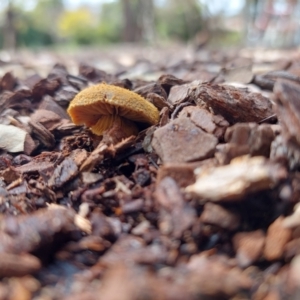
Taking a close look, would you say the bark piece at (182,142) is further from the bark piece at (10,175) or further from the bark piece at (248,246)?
the bark piece at (10,175)

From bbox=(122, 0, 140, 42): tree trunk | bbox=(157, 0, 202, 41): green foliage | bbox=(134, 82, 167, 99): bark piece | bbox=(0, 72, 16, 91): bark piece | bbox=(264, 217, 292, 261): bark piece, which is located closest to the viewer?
bbox=(264, 217, 292, 261): bark piece

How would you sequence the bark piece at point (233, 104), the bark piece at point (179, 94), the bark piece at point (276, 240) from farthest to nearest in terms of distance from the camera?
the bark piece at point (179, 94) → the bark piece at point (233, 104) → the bark piece at point (276, 240)

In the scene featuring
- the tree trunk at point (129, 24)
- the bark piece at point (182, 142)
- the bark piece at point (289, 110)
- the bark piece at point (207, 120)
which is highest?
the bark piece at point (289, 110)

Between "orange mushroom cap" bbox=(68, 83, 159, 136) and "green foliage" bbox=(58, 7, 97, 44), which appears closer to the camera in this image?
"orange mushroom cap" bbox=(68, 83, 159, 136)

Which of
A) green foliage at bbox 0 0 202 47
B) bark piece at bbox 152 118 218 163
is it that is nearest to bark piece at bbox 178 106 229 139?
bark piece at bbox 152 118 218 163

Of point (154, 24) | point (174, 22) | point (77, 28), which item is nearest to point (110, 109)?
point (154, 24)

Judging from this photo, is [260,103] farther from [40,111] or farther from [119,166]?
[40,111]

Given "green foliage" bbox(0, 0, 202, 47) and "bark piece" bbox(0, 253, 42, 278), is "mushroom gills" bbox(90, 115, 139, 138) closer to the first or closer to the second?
"bark piece" bbox(0, 253, 42, 278)

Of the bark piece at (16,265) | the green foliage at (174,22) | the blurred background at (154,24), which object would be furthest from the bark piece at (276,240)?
the green foliage at (174,22)
